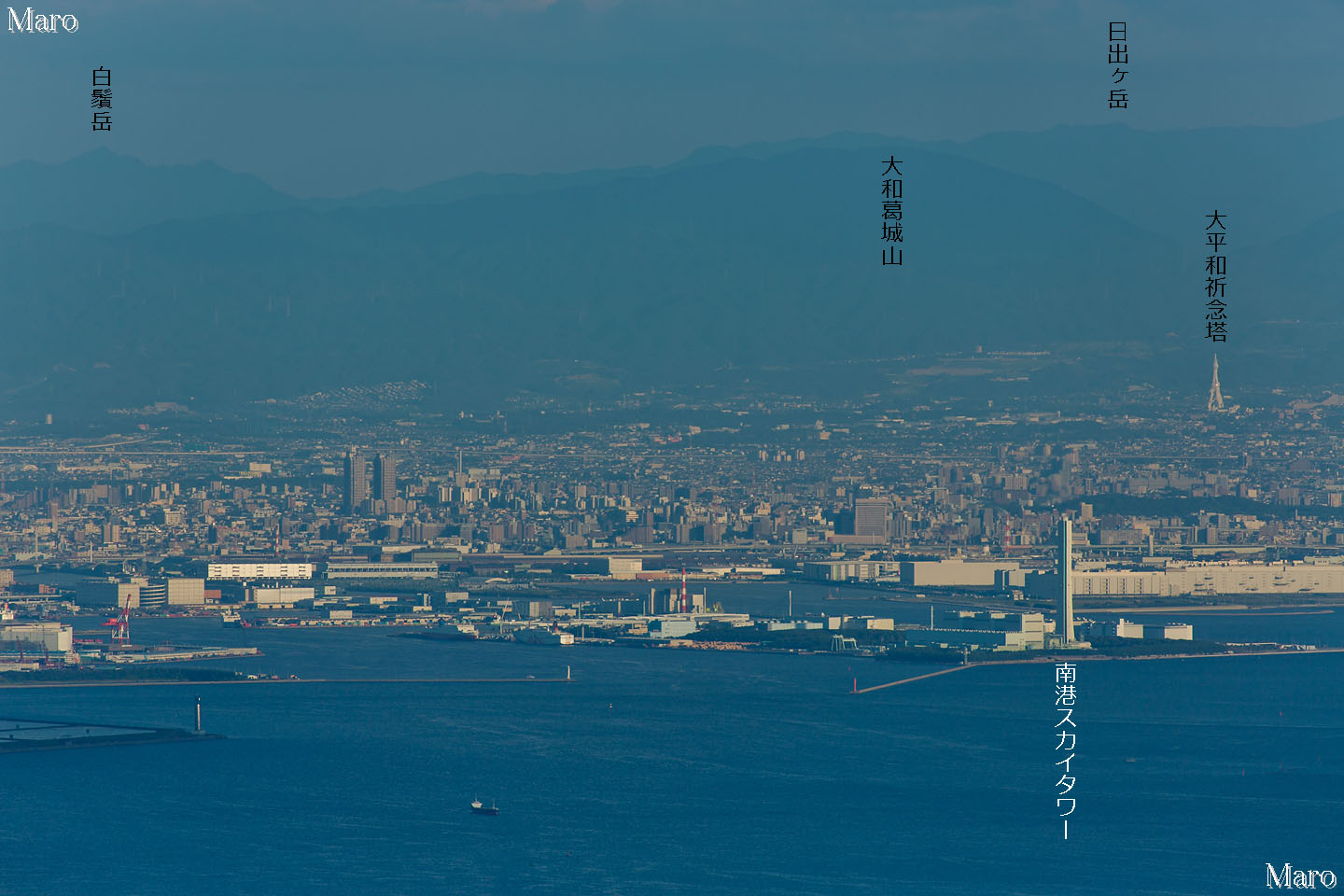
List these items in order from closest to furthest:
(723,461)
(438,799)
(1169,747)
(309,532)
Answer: (438,799)
(1169,747)
(309,532)
(723,461)

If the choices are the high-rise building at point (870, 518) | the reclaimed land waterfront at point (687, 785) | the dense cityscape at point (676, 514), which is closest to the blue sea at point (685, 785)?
the reclaimed land waterfront at point (687, 785)

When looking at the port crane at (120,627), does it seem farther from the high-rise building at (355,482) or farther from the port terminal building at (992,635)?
the high-rise building at (355,482)

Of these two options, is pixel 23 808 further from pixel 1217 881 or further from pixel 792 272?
pixel 792 272

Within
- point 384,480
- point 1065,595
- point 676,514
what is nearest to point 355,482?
point 384,480

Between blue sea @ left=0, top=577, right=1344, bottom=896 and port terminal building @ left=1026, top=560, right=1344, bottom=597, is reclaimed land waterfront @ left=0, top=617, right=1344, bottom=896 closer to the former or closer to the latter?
blue sea @ left=0, top=577, right=1344, bottom=896

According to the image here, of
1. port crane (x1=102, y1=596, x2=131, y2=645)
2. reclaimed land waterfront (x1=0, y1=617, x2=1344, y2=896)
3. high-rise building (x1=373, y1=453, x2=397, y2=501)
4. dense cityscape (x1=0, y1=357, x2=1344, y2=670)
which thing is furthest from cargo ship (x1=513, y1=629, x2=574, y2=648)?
high-rise building (x1=373, y1=453, x2=397, y2=501)

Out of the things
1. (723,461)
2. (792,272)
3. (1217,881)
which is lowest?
(1217,881)

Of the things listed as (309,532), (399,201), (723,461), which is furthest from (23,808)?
(399,201)

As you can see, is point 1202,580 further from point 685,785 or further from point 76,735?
point 76,735

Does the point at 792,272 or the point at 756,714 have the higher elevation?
the point at 792,272
